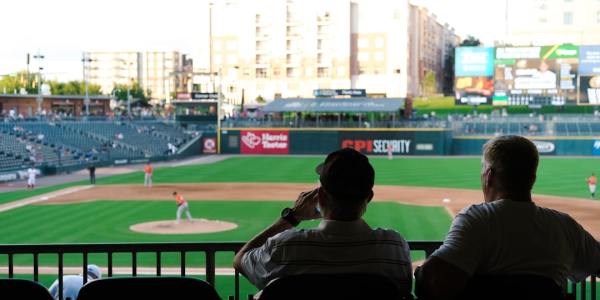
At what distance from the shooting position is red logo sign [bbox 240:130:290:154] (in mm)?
50213

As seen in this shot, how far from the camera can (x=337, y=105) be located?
5206 cm

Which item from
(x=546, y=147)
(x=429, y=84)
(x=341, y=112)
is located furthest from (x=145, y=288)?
(x=429, y=84)

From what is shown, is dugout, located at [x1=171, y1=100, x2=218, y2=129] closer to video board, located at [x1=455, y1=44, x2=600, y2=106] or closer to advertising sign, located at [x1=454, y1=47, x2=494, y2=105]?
advertising sign, located at [x1=454, y1=47, x2=494, y2=105]

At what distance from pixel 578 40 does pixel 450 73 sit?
35.7 metres

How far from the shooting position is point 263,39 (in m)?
74.2

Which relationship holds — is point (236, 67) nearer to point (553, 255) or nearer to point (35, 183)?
point (35, 183)

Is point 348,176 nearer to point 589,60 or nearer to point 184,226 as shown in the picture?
point 184,226

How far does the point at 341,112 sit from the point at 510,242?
4839 cm

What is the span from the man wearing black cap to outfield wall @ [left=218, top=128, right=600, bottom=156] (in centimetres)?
4477

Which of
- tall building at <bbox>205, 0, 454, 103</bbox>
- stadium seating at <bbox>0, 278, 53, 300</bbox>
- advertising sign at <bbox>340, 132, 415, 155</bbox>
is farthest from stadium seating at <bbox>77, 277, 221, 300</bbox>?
tall building at <bbox>205, 0, 454, 103</bbox>

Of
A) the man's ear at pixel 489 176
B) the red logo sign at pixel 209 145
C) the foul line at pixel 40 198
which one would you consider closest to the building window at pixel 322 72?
the red logo sign at pixel 209 145

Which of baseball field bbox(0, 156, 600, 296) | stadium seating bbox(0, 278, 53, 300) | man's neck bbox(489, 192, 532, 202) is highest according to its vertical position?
man's neck bbox(489, 192, 532, 202)

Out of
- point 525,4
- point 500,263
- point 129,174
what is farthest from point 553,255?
point 525,4

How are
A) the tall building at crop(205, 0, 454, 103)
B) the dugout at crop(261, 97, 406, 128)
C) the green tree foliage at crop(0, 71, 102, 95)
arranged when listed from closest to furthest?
the dugout at crop(261, 97, 406, 128), the tall building at crop(205, 0, 454, 103), the green tree foliage at crop(0, 71, 102, 95)
